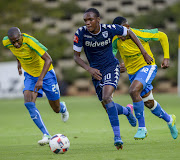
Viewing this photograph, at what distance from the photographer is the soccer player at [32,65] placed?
8781 millimetres

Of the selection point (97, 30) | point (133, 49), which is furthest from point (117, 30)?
point (133, 49)

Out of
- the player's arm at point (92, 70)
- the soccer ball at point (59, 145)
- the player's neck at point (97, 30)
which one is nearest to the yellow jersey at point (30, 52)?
the player's arm at point (92, 70)

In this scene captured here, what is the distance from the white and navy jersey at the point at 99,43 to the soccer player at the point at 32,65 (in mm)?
943

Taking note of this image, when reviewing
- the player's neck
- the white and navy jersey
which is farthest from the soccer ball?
the player's neck

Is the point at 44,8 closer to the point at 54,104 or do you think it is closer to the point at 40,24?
the point at 40,24

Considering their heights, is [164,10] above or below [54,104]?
below

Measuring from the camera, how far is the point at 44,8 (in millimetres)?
41812

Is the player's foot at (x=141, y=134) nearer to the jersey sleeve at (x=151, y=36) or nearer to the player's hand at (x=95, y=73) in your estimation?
the player's hand at (x=95, y=73)

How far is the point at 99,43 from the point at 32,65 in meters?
2.05

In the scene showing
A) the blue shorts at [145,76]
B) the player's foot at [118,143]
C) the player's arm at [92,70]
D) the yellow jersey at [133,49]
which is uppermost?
the player's arm at [92,70]

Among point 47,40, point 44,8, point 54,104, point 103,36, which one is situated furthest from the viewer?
point 44,8

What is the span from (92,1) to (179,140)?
3499 cm

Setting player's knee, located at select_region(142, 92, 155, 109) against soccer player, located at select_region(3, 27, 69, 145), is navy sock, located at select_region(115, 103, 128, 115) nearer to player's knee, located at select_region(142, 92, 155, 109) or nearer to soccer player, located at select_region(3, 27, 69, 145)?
player's knee, located at select_region(142, 92, 155, 109)

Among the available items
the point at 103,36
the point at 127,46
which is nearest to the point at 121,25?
the point at 127,46
